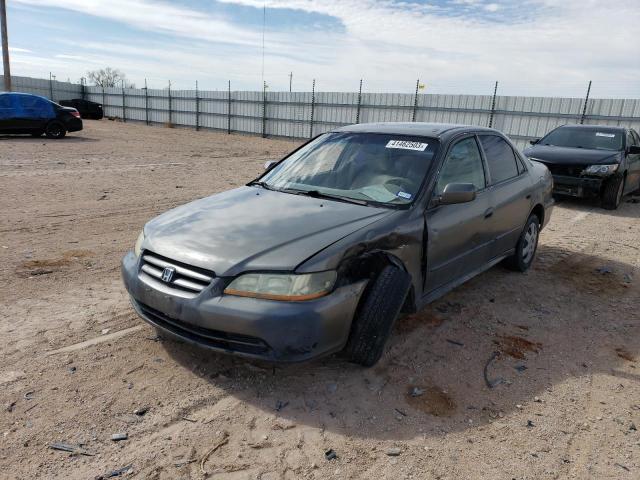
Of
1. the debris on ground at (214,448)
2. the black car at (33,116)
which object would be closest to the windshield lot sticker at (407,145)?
the debris on ground at (214,448)

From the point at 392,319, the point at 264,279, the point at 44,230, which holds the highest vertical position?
the point at 264,279

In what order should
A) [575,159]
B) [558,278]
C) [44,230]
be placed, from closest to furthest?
1. [558,278]
2. [44,230]
3. [575,159]

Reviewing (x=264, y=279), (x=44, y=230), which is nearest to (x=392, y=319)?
(x=264, y=279)

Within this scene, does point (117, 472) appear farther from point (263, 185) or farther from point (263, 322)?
point (263, 185)

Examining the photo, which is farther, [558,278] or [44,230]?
[44,230]

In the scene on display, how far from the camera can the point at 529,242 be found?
530cm

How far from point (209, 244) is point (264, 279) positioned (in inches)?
18.1

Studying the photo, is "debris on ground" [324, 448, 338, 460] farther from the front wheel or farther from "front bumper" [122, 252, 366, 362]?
the front wheel

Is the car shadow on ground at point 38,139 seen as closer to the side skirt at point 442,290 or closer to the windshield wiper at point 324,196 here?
the windshield wiper at point 324,196

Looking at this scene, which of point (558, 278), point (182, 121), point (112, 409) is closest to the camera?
point (112, 409)

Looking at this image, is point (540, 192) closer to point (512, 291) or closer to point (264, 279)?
point (512, 291)

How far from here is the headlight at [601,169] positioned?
8.91 metres

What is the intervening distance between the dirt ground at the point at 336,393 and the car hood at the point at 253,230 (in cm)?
72

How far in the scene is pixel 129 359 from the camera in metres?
3.17
